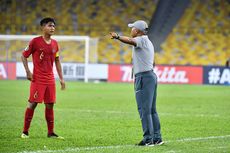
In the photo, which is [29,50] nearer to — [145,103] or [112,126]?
[145,103]

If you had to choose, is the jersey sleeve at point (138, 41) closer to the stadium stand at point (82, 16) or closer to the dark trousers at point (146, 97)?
the dark trousers at point (146, 97)

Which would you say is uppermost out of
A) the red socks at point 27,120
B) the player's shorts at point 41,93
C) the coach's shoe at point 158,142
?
the player's shorts at point 41,93

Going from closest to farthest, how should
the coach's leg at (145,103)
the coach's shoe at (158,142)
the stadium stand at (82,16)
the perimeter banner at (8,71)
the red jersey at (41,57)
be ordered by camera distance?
the coach's leg at (145,103) < the coach's shoe at (158,142) < the red jersey at (41,57) < the perimeter banner at (8,71) < the stadium stand at (82,16)

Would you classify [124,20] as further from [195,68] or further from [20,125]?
[20,125]

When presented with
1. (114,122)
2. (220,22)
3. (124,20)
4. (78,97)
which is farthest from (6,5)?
(114,122)

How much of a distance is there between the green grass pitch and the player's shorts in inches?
28.2

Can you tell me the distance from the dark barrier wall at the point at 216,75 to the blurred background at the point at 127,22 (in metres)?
7.04

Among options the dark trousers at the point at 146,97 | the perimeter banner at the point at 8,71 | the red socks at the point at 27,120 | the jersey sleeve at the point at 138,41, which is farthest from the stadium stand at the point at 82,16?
the jersey sleeve at the point at 138,41

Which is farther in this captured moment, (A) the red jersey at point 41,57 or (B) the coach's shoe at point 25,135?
(A) the red jersey at point 41,57

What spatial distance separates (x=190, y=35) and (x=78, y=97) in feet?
78.4

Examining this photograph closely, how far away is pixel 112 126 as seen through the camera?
49.1ft

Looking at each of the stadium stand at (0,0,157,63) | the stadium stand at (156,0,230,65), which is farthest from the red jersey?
the stadium stand at (0,0,157,63)

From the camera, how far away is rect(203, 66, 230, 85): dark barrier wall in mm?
39312

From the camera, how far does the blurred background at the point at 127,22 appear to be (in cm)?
4772
